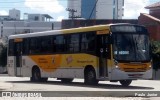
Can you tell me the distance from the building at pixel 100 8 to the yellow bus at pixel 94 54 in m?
106

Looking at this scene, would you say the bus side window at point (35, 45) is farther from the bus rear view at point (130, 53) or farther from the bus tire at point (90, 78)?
the bus rear view at point (130, 53)

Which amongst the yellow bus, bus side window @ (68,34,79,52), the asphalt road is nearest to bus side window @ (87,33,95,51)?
the yellow bus

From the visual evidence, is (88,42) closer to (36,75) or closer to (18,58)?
(36,75)

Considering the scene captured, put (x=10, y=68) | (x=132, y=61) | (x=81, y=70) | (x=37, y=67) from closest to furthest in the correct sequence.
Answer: (x=132, y=61) < (x=81, y=70) < (x=37, y=67) < (x=10, y=68)

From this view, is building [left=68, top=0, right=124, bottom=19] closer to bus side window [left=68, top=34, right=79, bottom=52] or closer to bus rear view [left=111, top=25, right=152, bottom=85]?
bus side window [left=68, top=34, right=79, bottom=52]

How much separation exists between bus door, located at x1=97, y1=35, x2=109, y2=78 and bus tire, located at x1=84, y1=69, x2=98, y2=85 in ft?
2.03

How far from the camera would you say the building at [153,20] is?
187 feet

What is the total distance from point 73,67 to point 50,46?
279cm

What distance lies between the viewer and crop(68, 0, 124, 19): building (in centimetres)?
13738

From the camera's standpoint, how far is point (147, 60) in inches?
962

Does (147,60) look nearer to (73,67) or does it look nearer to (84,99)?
(73,67)

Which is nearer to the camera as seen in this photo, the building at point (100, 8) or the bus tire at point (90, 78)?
the bus tire at point (90, 78)

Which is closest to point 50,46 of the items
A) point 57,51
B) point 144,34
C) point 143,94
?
point 57,51

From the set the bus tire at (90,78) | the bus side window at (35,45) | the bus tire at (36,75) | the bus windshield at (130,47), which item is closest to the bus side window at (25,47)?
the bus side window at (35,45)
